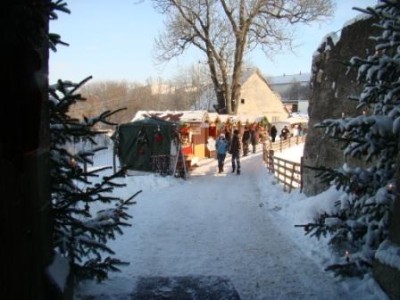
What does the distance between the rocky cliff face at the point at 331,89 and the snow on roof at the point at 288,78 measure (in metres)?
106

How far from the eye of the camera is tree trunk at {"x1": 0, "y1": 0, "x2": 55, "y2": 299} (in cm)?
233

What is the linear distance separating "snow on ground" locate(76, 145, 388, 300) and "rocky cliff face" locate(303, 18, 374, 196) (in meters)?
1.18

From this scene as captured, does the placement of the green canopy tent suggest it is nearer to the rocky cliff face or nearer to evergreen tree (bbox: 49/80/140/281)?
the rocky cliff face

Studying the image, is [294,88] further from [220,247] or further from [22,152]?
[22,152]

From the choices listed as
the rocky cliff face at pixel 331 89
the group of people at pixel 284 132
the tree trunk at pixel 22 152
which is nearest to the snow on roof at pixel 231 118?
the group of people at pixel 284 132

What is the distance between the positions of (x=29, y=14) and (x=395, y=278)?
13.0 feet

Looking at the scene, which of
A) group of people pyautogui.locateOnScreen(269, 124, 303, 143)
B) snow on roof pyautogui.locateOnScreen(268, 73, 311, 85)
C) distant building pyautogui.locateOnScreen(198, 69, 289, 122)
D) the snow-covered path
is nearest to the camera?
the snow-covered path

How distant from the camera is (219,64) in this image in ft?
116

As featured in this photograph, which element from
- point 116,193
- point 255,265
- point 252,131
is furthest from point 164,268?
point 252,131

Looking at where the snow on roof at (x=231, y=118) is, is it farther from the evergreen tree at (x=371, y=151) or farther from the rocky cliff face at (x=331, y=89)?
the evergreen tree at (x=371, y=151)

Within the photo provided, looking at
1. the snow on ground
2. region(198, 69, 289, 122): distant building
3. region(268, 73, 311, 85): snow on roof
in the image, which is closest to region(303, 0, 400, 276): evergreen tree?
the snow on ground

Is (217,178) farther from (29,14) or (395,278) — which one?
(29,14)

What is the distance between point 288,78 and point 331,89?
113 m

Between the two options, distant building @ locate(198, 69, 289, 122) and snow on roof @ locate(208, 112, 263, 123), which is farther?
distant building @ locate(198, 69, 289, 122)
